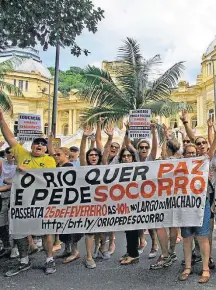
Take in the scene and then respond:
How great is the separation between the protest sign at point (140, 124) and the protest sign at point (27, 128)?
2.30m

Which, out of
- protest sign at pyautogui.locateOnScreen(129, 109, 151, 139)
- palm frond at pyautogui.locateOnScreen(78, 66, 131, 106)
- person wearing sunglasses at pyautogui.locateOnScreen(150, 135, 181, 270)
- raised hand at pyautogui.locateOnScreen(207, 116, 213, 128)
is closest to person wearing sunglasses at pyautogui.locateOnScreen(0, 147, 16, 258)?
person wearing sunglasses at pyautogui.locateOnScreen(150, 135, 181, 270)

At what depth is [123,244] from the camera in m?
7.79

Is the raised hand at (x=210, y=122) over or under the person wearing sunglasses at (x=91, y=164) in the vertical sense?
over

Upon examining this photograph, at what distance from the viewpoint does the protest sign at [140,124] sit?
33.4 feet

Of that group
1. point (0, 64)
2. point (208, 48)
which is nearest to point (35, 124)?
point (0, 64)

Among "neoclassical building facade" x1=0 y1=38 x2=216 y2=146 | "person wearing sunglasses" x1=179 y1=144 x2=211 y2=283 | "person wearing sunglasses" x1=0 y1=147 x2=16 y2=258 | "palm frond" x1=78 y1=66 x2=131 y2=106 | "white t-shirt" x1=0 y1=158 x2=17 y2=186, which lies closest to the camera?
"person wearing sunglasses" x1=179 y1=144 x2=211 y2=283

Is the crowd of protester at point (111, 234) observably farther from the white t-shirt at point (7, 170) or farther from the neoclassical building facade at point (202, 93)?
the neoclassical building facade at point (202, 93)

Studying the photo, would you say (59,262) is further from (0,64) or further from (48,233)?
(0,64)

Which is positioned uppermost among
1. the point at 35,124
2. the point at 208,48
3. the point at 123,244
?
the point at 208,48

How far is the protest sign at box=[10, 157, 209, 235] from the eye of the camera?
560 cm

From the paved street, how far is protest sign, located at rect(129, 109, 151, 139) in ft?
14.4

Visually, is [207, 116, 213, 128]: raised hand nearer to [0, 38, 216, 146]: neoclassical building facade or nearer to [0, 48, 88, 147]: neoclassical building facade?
[0, 38, 216, 146]: neoclassical building facade

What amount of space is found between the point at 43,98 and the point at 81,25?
52.3 m

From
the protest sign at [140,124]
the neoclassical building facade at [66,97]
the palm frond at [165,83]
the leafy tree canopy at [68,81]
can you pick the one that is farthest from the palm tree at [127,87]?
the leafy tree canopy at [68,81]
